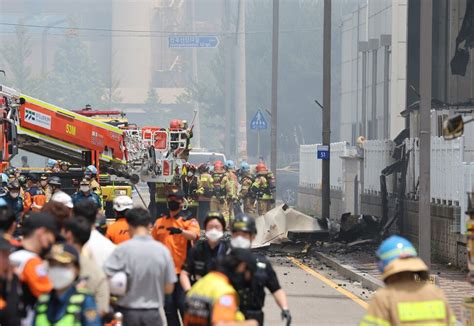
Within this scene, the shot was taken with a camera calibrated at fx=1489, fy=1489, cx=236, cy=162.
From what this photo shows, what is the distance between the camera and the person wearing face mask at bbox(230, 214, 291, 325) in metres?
10.4

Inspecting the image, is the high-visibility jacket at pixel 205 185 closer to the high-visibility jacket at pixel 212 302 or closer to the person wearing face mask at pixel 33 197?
the person wearing face mask at pixel 33 197

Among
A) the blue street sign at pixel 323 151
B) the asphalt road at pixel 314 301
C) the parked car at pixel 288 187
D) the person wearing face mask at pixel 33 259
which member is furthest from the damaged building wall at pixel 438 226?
the parked car at pixel 288 187

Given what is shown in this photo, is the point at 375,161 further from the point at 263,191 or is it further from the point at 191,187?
the point at 191,187

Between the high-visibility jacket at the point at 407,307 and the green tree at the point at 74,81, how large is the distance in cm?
13687

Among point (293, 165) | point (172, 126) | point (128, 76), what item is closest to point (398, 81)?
point (172, 126)

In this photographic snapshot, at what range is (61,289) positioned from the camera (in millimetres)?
8742

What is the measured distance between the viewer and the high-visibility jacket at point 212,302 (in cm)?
865

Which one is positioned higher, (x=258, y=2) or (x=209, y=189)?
(x=258, y=2)

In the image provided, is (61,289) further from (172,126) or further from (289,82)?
(289,82)

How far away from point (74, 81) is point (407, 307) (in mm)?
142609

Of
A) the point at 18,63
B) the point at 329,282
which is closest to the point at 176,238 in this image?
the point at 329,282

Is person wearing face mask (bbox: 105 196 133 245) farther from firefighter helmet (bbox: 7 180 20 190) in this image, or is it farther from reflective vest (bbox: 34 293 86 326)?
firefighter helmet (bbox: 7 180 20 190)

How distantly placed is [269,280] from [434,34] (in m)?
27.6

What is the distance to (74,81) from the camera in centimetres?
14975
